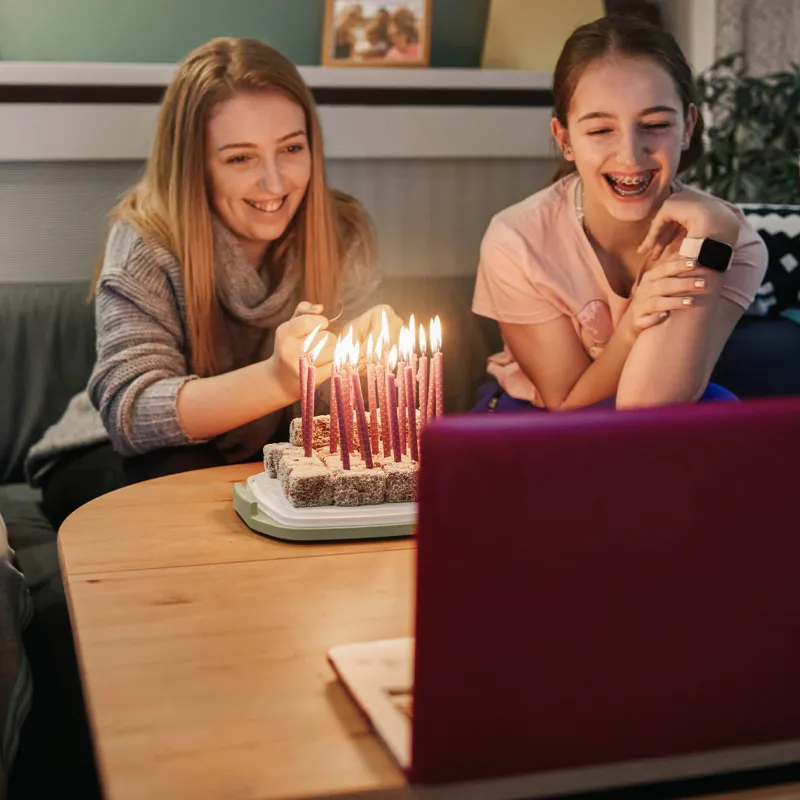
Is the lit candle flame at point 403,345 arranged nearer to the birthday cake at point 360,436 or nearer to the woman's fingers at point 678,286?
the birthday cake at point 360,436

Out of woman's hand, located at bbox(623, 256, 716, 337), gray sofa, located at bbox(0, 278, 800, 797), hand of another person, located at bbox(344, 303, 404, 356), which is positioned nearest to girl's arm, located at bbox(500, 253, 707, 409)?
woman's hand, located at bbox(623, 256, 716, 337)

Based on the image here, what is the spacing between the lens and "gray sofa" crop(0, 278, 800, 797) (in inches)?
65.7

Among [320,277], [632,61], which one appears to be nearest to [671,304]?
[632,61]

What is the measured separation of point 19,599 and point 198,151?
32.4 inches

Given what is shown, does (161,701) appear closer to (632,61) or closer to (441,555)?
(441,555)

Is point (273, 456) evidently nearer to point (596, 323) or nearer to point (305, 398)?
point (305, 398)

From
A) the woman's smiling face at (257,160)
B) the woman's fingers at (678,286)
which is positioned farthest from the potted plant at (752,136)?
the woman's smiling face at (257,160)

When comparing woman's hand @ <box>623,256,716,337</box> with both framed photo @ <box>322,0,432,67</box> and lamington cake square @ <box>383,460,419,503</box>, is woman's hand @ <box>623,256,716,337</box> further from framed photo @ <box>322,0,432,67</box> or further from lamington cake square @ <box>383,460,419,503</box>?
framed photo @ <box>322,0,432,67</box>

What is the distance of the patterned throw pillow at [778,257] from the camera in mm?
2525

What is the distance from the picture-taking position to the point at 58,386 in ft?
7.26

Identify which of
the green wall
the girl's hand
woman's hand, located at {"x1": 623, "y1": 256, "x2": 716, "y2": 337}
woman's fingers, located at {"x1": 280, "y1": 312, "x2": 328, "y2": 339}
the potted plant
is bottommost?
woman's fingers, located at {"x1": 280, "y1": 312, "x2": 328, "y2": 339}

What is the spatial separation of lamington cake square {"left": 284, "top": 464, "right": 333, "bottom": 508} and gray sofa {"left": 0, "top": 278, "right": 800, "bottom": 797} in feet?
1.95

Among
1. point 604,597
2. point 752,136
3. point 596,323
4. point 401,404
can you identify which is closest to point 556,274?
point 596,323

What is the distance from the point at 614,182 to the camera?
1894mm
